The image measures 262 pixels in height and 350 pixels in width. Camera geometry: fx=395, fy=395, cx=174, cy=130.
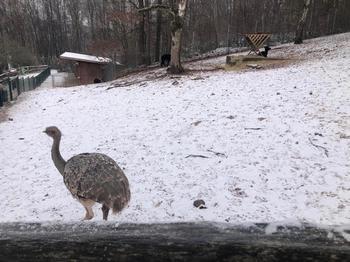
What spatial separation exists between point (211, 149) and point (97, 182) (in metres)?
3.71

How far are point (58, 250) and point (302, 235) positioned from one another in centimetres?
117

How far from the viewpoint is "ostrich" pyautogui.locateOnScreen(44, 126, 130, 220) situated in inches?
188

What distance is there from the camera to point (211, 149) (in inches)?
320

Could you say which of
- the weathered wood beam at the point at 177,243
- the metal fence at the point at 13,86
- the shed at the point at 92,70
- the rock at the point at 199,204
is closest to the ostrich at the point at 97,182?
the rock at the point at 199,204

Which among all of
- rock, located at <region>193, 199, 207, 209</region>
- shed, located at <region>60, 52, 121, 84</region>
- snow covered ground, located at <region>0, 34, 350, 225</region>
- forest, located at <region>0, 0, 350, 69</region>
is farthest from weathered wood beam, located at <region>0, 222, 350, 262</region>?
shed, located at <region>60, 52, 121, 84</region>

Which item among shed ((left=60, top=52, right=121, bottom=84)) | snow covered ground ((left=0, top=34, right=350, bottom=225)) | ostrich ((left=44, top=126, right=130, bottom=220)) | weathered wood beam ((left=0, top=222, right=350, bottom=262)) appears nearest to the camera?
weathered wood beam ((left=0, top=222, right=350, bottom=262))

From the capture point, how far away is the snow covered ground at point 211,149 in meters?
6.14

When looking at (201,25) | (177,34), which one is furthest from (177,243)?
(201,25)

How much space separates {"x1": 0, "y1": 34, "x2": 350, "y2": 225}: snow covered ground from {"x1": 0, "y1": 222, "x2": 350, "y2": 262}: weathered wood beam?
136 inches

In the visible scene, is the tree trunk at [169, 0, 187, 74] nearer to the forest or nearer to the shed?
the forest

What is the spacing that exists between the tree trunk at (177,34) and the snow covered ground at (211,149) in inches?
123

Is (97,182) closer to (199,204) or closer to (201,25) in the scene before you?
(199,204)

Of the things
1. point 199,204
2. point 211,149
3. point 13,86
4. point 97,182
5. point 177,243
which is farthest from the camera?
point 13,86

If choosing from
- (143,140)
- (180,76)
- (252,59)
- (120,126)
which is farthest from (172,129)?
(252,59)
